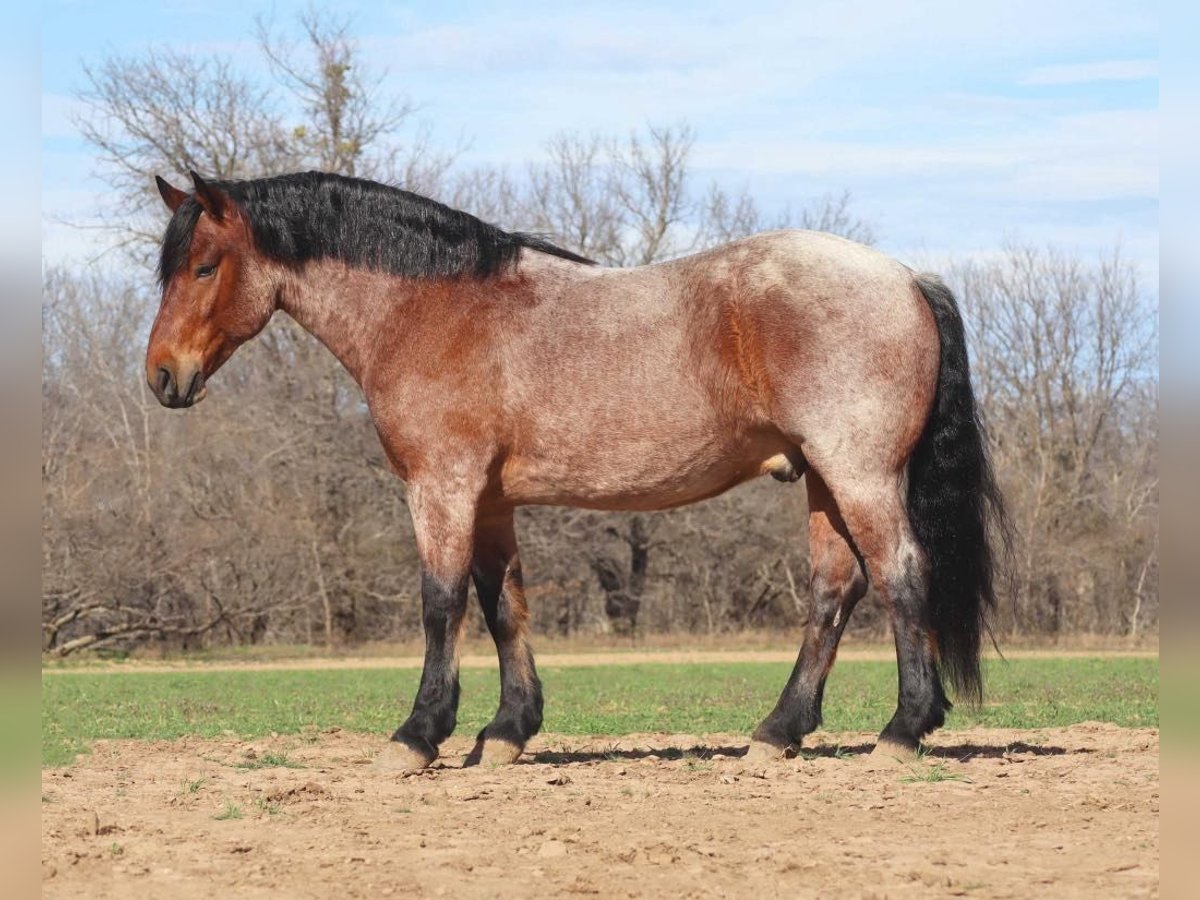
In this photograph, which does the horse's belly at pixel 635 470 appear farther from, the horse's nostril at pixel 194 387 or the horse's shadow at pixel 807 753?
the horse's nostril at pixel 194 387

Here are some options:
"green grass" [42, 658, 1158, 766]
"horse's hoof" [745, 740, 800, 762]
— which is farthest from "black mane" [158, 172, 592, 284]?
"green grass" [42, 658, 1158, 766]

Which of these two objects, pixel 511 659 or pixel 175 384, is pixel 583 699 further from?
pixel 175 384

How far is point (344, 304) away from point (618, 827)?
12.7 feet

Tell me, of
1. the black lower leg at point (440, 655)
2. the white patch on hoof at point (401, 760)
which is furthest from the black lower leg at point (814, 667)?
the white patch on hoof at point (401, 760)

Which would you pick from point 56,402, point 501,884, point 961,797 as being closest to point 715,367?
point 961,797

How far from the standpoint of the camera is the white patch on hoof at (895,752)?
25.4ft

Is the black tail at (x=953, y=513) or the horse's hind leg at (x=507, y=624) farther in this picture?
the horse's hind leg at (x=507, y=624)

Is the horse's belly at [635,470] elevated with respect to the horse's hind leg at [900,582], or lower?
elevated

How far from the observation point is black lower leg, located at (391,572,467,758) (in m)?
7.99

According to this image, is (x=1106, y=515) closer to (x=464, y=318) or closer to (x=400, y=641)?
(x=400, y=641)

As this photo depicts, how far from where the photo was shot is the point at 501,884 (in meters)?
5.11

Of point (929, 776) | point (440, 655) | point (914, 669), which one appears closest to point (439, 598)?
point (440, 655)

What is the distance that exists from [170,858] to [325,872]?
703mm

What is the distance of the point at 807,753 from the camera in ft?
28.2
